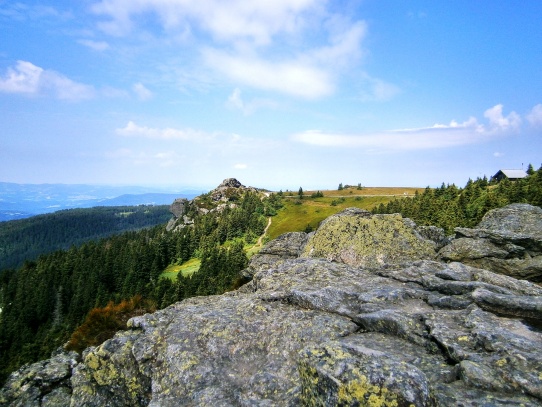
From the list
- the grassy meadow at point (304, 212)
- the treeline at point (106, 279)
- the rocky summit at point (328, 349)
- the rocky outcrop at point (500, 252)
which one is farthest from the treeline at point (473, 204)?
the treeline at point (106, 279)

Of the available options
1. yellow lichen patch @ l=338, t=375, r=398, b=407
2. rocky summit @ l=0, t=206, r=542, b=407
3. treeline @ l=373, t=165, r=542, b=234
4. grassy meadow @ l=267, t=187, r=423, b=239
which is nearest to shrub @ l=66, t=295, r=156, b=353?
rocky summit @ l=0, t=206, r=542, b=407

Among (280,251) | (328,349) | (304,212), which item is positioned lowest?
(304,212)

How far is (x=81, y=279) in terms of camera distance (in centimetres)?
13150

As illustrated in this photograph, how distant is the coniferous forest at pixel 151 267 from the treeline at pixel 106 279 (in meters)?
0.35

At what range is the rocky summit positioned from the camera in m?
8.37

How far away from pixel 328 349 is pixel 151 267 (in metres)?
140

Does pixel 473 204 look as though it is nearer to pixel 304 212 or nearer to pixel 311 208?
pixel 304 212

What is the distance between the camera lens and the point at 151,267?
136m

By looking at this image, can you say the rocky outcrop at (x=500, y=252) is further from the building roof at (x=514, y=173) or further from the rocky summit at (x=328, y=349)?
the building roof at (x=514, y=173)

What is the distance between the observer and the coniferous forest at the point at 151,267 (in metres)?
81.6

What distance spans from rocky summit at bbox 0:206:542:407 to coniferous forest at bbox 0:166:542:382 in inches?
1864

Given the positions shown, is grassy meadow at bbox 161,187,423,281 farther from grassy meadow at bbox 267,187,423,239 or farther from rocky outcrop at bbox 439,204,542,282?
rocky outcrop at bbox 439,204,542,282

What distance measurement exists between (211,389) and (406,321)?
310 inches

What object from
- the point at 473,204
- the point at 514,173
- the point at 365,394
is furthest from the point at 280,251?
the point at 514,173
